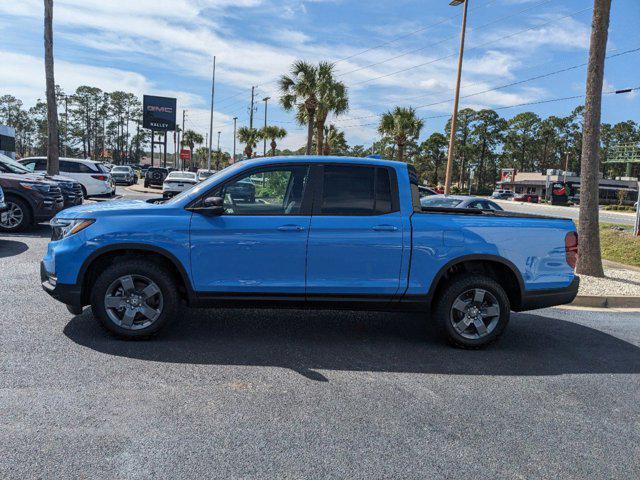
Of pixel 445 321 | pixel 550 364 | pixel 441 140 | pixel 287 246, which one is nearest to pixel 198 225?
pixel 287 246

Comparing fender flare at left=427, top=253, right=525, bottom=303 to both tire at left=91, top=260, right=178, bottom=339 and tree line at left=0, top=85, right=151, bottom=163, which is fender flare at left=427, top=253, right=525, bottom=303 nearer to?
tire at left=91, top=260, right=178, bottom=339

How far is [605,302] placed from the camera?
752cm

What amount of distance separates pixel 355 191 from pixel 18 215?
947 cm

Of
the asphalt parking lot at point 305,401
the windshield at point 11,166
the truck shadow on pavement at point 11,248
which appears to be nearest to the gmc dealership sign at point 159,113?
the windshield at point 11,166

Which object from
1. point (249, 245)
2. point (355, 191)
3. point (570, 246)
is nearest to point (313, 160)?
point (355, 191)

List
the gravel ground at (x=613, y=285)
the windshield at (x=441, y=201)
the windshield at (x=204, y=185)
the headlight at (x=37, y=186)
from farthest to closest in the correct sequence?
1. the windshield at (x=441, y=201)
2. the headlight at (x=37, y=186)
3. the gravel ground at (x=613, y=285)
4. the windshield at (x=204, y=185)

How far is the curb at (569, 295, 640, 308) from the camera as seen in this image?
747 cm

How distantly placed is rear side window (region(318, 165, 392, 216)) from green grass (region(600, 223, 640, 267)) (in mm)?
9539

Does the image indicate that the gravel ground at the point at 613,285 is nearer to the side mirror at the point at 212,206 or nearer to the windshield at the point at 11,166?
the side mirror at the point at 212,206

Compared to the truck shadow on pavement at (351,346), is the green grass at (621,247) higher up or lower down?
higher up

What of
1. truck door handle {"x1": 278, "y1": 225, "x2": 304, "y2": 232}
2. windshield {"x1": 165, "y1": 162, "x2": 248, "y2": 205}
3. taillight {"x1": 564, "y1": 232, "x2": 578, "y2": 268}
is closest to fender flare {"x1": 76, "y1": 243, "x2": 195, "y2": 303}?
windshield {"x1": 165, "y1": 162, "x2": 248, "y2": 205}

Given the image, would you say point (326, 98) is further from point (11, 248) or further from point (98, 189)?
→ point (11, 248)

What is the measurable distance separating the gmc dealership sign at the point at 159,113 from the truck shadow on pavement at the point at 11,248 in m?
54.2

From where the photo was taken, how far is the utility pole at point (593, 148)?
8906mm
